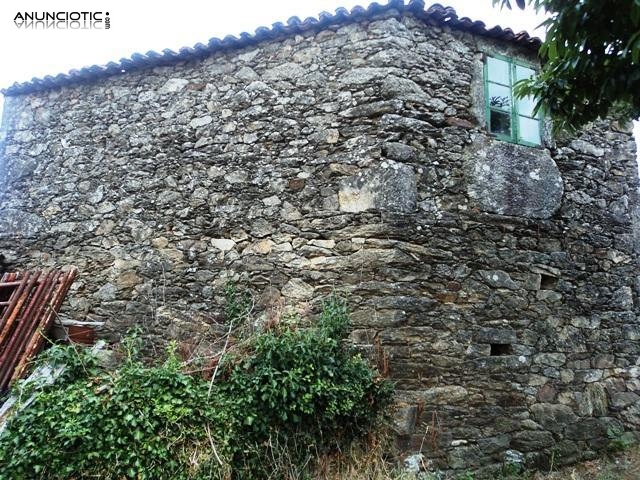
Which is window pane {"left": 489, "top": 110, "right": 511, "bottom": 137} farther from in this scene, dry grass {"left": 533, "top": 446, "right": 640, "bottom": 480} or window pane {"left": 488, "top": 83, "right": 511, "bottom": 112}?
dry grass {"left": 533, "top": 446, "right": 640, "bottom": 480}

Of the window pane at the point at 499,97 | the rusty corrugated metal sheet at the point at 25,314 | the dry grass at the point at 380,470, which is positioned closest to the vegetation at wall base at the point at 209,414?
the dry grass at the point at 380,470

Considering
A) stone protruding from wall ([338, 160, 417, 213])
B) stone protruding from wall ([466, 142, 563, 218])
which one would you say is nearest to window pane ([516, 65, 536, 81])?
stone protruding from wall ([466, 142, 563, 218])

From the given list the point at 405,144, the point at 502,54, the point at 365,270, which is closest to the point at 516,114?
the point at 502,54

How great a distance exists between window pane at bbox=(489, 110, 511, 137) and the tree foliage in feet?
5.35

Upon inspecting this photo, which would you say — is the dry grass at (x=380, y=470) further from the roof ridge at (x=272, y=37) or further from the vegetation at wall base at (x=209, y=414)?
the roof ridge at (x=272, y=37)

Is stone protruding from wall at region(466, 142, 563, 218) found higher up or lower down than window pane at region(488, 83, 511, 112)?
lower down

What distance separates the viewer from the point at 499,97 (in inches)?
225

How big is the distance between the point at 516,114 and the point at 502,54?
2.26 ft

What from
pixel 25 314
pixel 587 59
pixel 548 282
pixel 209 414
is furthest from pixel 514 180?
pixel 25 314

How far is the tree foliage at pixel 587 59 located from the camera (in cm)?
323

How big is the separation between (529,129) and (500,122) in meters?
0.38

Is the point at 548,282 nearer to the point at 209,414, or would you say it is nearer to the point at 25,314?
the point at 209,414

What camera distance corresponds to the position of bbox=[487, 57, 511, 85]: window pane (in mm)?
5715

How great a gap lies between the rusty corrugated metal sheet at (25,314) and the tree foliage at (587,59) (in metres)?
4.73
